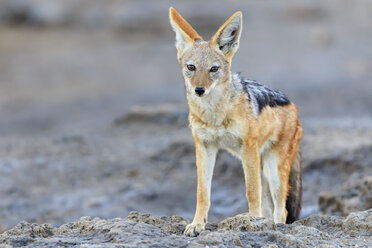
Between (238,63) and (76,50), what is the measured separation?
5361 mm

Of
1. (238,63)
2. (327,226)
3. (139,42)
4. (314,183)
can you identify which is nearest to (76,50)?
(139,42)

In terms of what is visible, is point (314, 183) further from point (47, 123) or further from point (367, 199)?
point (47, 123)

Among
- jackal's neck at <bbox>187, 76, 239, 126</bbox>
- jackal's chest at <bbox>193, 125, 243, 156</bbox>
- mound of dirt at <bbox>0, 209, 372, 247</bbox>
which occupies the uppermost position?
jackal's neck at <bbox>187, 76, 239, 126</bbox>

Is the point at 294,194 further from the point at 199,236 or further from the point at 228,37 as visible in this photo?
the point at 199,236

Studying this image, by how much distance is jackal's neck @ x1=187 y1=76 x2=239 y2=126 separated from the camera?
625cm

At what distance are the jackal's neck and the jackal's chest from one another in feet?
0.20

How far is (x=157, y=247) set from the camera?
507cm

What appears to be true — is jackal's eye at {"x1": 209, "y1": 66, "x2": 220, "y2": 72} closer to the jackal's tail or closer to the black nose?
the black nose

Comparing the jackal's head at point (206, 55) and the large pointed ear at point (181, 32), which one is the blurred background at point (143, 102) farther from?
the large pointed ear at point (181, 32)

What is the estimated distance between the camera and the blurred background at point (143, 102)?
10.6 meters

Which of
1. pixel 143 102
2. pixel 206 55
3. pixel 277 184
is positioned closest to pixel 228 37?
pixel 206 55

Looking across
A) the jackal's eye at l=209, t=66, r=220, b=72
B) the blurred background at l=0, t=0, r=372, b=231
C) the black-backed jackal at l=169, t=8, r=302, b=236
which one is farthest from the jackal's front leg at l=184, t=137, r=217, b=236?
the blurred background at l=0, t=0, r=372, b=231

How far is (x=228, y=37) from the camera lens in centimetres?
645

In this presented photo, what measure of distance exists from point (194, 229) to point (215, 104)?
115cm
